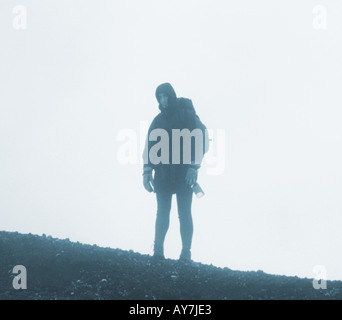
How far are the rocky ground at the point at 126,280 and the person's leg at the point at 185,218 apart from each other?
0.45 meters

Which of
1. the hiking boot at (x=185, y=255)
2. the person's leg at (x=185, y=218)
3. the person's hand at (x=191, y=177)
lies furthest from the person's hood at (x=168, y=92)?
the hiking boot at (x=185, y=255)

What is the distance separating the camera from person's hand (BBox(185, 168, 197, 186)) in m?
11.9

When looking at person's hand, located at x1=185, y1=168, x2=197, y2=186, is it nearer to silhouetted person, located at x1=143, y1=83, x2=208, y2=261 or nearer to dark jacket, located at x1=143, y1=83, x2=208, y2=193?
silhouetted person, located at x1=143, y1=83, x2=208, y2=261

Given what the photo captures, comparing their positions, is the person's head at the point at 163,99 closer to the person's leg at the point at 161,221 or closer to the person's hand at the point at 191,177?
the person's hand at the point at 191,177

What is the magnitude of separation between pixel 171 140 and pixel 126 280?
3.73 metres

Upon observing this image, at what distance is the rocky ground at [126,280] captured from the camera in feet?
29.8

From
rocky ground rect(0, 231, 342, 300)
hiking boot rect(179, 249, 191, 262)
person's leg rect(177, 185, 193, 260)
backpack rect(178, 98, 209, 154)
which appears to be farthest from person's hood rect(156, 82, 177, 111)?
rocky ground rect(0, 231, 342, 300)

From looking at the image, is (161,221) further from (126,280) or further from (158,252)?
(126,280)

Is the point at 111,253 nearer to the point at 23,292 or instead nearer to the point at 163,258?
the point at 163,258

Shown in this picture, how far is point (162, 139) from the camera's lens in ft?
40.8

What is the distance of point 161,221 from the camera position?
12.0 meters

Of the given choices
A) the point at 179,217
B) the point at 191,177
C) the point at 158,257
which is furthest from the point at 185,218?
the point at 158,257
